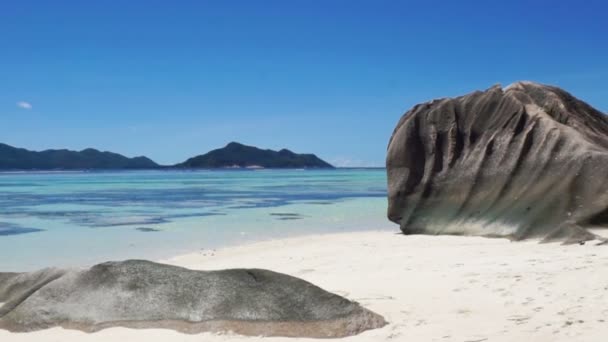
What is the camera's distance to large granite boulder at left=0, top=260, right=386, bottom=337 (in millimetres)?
4738

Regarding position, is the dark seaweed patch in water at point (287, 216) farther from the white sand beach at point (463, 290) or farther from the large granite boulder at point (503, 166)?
the white sand beach at point (463, 290)

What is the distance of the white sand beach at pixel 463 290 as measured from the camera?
4523 millimetres

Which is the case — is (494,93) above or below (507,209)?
above

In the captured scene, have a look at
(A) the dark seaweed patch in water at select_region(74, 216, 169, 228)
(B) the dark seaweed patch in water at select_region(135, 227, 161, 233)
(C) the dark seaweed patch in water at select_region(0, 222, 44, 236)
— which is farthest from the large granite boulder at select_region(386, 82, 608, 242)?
(C) the dark seaweed patch in water at select_region(0, 222, 44, 236)

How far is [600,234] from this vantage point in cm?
880

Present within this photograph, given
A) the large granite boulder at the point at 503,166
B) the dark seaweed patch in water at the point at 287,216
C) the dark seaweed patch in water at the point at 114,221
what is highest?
the large granite boulder at the point at 503,166

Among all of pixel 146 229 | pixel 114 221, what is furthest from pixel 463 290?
pixel 114 221

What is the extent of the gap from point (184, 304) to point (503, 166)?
8186 millimetres

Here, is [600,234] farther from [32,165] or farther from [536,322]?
[32,165]

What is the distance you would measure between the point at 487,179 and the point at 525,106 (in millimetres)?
1742

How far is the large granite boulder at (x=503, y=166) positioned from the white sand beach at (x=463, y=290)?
980 mm

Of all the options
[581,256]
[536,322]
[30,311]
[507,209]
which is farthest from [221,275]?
[507,209]

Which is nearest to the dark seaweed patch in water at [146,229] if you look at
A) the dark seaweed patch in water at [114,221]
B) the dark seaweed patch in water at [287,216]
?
the dark seaweed patch in water at [114,221]

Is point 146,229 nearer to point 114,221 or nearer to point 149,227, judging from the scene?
point 149,227
